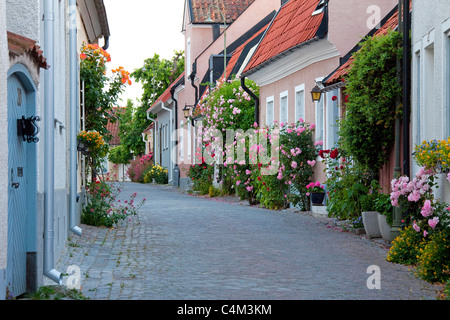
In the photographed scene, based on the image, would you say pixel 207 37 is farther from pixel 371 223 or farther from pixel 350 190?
pixel 371 223

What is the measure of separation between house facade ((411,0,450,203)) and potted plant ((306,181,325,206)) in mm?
5939

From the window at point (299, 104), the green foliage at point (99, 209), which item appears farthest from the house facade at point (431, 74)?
the window at point (299, 104)

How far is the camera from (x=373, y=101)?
1296 cm

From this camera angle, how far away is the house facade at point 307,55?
17578mm

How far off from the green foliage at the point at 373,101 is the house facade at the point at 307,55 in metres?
1.33

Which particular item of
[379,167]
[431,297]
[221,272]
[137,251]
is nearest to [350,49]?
[379,167]

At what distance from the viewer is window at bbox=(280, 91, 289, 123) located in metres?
22.5

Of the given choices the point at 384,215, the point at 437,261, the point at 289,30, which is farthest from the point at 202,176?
the point at 437,261

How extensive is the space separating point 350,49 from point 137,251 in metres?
8.45

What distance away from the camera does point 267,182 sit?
69.1 feet

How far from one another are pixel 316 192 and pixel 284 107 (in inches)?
208

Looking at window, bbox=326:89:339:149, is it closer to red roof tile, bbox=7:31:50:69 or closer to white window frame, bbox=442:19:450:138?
white window frame, bbox=442:19:450:138

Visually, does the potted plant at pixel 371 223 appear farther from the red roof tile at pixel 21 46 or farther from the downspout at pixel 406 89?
the red roof tile at pixel 21 46

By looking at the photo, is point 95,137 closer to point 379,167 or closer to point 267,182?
point 379,167
